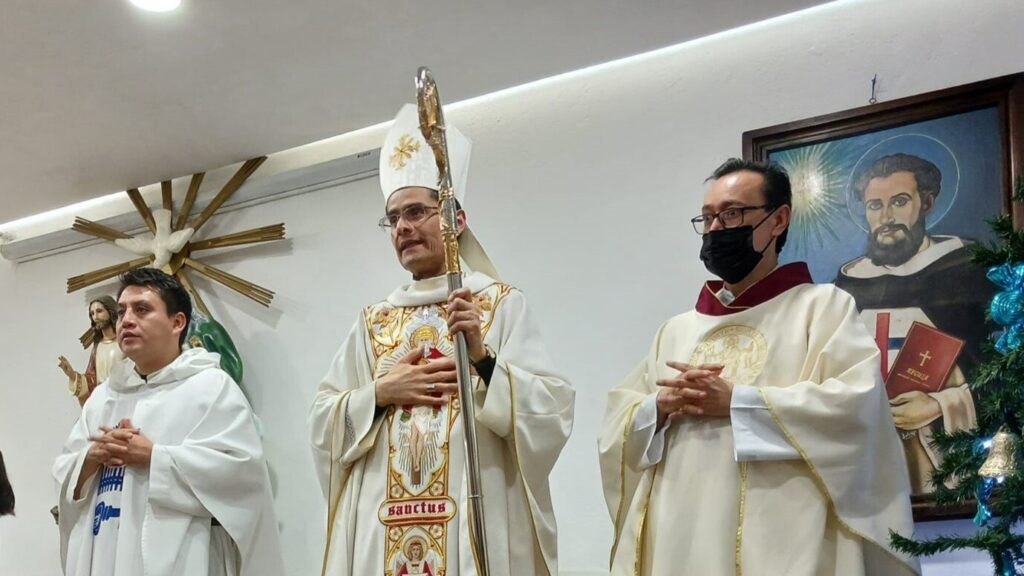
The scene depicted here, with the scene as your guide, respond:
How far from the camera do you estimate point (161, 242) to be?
5.77 meters

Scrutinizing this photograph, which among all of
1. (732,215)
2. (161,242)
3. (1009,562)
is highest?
(161,242)

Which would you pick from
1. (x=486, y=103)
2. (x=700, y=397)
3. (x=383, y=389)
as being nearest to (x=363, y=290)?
(x=486, y=103)

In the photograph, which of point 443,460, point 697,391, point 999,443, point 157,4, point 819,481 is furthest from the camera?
point 157,4

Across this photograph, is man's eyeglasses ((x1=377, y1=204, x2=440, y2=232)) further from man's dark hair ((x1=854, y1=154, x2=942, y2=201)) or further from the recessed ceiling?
man's dark hair ((x1=854, y1=154, x2=942, y2=201))

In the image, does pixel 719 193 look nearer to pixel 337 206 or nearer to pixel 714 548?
pixel 714 548

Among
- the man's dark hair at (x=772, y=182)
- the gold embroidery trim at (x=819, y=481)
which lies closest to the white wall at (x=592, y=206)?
the gold embroidery trim at (x=819, y=481)

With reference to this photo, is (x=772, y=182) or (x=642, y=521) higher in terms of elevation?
(x=772, y=182)

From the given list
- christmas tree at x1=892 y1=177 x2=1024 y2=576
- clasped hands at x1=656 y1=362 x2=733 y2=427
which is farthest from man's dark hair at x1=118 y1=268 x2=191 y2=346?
christmas tree at x1=892 y1=177 x2=1024 y2=576

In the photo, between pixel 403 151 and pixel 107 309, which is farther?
pixel 107 309

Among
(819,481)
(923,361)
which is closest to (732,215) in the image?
(819,481)

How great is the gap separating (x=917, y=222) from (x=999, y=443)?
1.69 metres

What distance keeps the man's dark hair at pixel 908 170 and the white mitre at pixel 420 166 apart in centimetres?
142

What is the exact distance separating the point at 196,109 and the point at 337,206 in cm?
81

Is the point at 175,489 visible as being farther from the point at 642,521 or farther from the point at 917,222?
the point at 917,222
